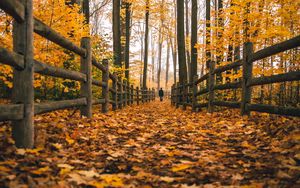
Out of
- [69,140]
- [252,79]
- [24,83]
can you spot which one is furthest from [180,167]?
[252,79]

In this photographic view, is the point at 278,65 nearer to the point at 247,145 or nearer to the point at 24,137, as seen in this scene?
the point at 247,145

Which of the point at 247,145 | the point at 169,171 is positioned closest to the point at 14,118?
the point at 169,171

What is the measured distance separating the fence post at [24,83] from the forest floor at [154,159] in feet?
0.46

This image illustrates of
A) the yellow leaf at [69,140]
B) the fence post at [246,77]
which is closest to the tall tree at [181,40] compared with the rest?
the fence post at [246,77]

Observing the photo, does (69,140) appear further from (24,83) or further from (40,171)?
(40,171)

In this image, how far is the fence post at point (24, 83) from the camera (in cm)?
275

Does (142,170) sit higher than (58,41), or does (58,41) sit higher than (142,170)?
(58,41)

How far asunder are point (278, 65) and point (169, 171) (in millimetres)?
8272

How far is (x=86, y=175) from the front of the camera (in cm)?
229

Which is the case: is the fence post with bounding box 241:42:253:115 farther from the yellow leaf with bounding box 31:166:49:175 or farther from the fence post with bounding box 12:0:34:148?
the yellow leaf with bounding box 31:166:49:175

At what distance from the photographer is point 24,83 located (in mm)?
2783

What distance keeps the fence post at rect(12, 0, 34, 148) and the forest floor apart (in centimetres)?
14

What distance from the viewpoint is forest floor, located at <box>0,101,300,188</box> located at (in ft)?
7.09

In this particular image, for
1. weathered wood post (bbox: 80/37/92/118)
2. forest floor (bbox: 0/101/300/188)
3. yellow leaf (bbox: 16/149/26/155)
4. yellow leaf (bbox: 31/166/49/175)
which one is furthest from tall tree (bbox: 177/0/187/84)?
yellow leaf (bbox: 31/166/49/175)
